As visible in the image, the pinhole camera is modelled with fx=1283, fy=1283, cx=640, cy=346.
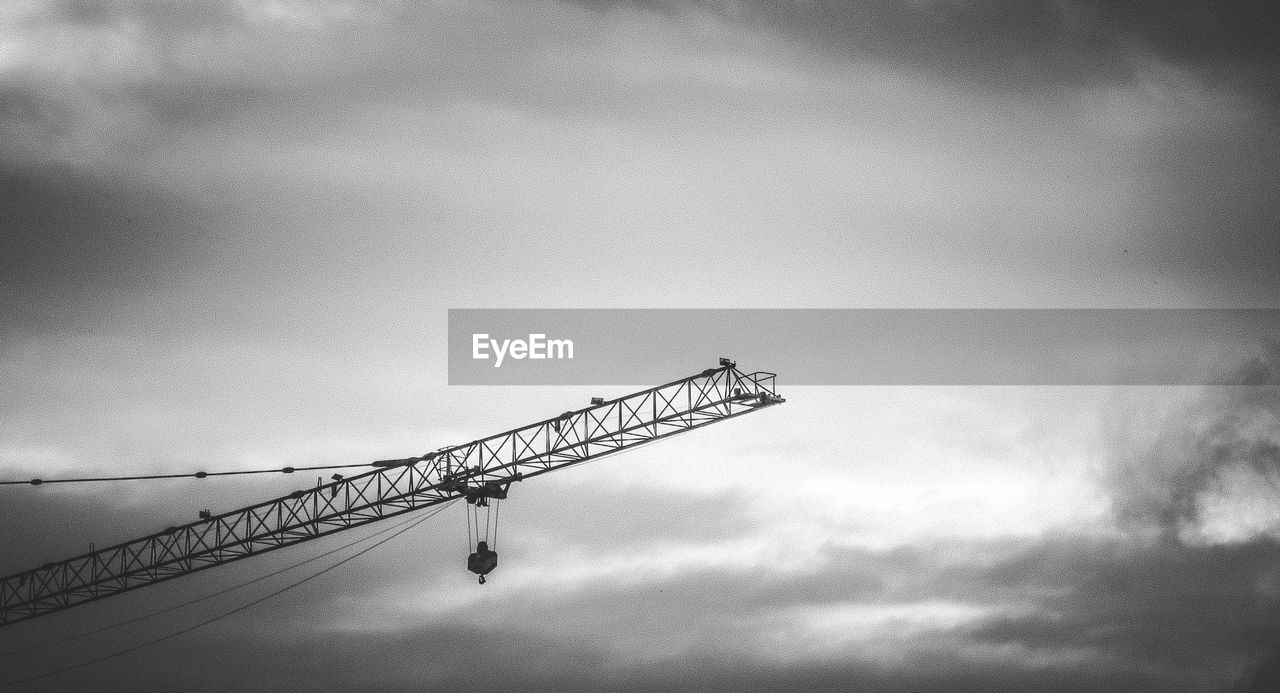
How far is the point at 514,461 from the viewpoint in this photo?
53.6m

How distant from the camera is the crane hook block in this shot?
170 feet

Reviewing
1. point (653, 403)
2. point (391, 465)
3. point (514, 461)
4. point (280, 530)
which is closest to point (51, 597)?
point (280, 530)

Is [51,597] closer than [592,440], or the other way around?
[592,440]

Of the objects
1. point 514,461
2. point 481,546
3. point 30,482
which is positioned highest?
point 30,482

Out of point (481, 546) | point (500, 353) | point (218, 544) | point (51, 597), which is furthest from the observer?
point (51, 597)

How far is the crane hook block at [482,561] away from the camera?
5175 cm

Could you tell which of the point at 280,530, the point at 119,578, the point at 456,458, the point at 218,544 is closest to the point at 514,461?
the point at 456,458

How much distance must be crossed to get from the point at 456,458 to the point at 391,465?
2.72m

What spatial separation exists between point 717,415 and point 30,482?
117ft

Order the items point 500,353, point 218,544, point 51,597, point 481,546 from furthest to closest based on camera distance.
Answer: point 51,597
point 218,544
point 500,353
point 481,546

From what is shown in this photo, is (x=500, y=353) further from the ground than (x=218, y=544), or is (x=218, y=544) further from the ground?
(x=500, y=353)

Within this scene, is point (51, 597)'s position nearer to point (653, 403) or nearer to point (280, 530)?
point (280, 530)

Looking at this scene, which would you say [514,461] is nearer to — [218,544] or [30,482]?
[218,544]

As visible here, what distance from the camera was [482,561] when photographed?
51.8 metres
